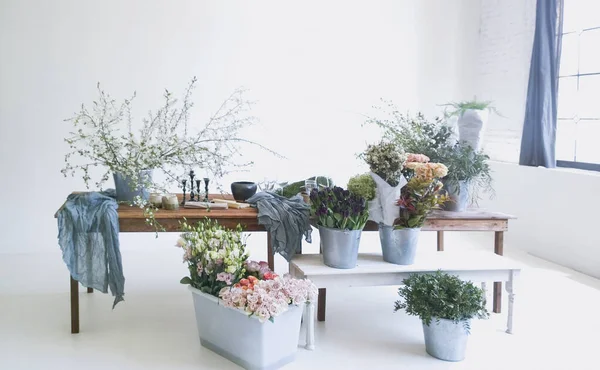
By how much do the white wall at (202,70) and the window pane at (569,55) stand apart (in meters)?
1.56

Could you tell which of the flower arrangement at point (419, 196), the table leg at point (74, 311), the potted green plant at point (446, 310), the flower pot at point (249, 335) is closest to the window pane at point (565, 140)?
the flower arrangement at point (419, 196)

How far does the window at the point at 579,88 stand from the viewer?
543 centimetres

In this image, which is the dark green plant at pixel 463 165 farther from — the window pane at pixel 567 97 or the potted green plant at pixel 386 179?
the window pane at pixel 567 97

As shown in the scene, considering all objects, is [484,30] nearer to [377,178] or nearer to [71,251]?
[377,178]

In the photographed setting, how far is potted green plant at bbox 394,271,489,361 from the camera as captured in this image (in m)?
3.08

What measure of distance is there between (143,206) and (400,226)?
4.96ft

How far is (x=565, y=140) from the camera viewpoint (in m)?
5.79

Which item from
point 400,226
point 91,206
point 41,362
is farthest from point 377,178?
point 41,362

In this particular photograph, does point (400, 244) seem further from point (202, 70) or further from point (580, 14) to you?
point (580, 14)

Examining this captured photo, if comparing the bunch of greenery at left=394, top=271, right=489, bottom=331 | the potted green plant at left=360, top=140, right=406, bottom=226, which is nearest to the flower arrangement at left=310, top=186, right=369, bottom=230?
the potted green plant at left=360, top=140, right=406, bottom=226

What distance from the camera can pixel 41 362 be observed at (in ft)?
10.2

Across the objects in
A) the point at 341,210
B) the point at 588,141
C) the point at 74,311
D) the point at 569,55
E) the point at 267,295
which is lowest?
the point at 74,311

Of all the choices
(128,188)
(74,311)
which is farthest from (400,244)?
(74,311)

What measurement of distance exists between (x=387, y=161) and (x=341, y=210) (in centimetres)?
40
